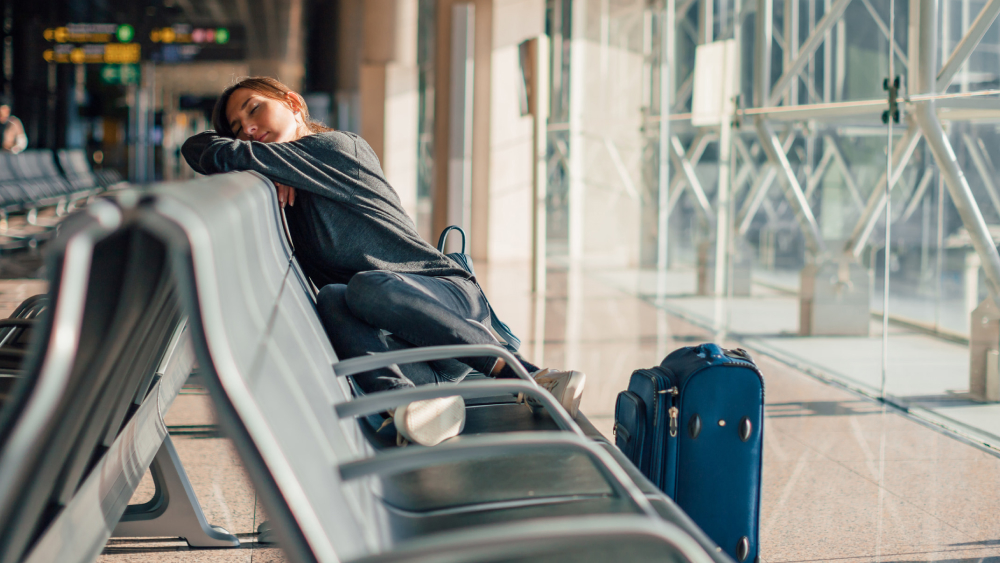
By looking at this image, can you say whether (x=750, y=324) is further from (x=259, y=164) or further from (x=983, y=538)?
(x=259, y=164)

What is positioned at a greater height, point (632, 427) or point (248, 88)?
point (248, 88)

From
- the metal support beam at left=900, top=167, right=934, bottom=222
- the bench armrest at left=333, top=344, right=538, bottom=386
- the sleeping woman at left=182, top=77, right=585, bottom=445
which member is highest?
the metal support beam at left=900, top=167, right=934, bottom=222

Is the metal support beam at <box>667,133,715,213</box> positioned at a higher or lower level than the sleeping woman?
higher

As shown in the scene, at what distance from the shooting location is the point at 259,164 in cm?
222

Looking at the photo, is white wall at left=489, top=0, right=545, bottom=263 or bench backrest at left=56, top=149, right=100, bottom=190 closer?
white wall at left=489, top=0, right=545, bottom=263

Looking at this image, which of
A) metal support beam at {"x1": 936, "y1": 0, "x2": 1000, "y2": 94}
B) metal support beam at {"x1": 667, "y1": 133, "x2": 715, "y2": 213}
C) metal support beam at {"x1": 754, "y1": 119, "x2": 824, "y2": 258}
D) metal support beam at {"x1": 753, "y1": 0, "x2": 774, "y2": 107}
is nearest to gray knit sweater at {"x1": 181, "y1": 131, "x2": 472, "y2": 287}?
metal support beam at {"x1": 936, "y1": 0, "x2": 1000, "y2": 94}

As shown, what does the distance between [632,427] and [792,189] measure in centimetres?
394

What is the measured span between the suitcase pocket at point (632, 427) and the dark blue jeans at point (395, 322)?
0.40 meters

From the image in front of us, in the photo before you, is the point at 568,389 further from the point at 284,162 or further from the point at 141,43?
the point at 141,43

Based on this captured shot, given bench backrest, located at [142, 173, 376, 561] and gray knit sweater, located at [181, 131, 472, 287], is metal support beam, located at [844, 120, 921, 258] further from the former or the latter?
bench backrest, located at [142, 173, 376, 561]

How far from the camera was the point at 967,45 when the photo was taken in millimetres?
3631

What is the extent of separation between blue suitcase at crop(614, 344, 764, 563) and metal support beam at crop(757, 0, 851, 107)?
3750mm

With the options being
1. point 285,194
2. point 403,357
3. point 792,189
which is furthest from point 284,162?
point 792,189

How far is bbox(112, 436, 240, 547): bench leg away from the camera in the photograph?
7.29 ft
